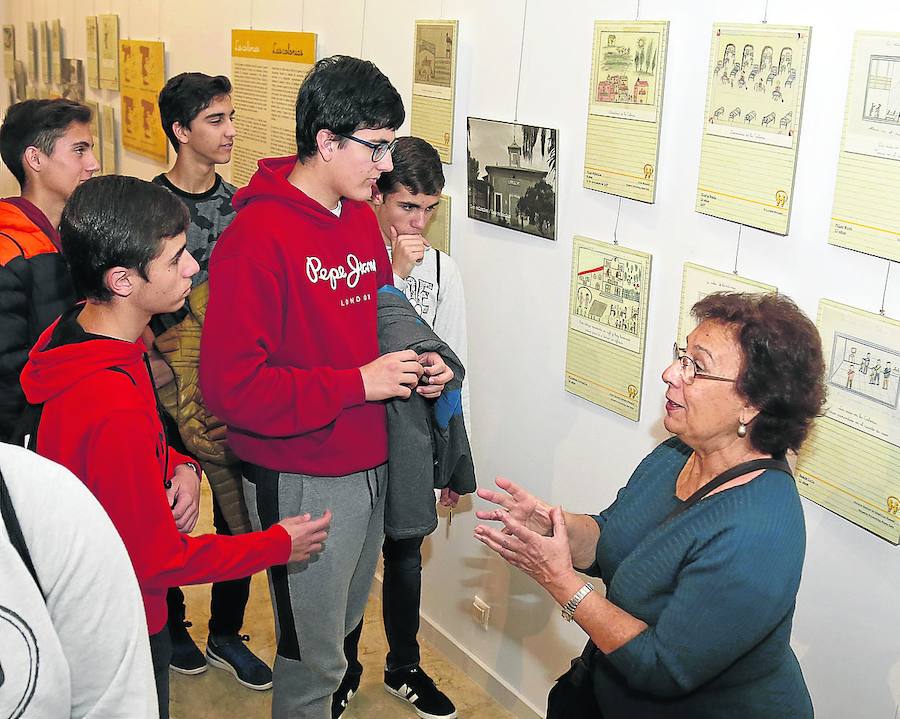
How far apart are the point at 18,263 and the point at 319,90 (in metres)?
0.91

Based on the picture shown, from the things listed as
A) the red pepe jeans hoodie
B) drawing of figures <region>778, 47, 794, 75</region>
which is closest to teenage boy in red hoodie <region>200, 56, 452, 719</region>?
the red pepe jeans hoodie

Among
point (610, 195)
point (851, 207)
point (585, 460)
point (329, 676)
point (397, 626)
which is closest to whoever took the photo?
point (851, 207)

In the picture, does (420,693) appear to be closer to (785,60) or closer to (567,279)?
(567,279)

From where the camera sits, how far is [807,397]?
174cm

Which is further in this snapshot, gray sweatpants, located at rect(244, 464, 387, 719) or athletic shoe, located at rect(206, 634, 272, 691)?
athletic shoe, located at rect(206, 634, 272, 691)

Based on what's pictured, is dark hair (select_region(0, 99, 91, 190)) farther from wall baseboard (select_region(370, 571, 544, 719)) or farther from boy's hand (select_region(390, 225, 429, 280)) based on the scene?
wall baseboard (select_region(370, 571, 544, 719))

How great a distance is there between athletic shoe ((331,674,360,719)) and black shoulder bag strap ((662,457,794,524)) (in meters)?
1.69

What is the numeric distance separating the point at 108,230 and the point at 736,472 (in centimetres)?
125

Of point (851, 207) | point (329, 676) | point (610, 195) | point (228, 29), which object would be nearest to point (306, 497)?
point (329, 676)

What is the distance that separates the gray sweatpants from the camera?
229cm

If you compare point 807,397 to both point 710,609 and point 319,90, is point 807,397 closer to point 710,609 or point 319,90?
point 710,609

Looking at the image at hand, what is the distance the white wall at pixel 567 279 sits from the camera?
6.73ft

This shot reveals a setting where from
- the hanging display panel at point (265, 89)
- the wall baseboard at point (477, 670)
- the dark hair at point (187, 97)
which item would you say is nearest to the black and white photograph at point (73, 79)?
the hanging display panel at point (265, 89)

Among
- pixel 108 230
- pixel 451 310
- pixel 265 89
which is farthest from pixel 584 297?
pixel 265 89
